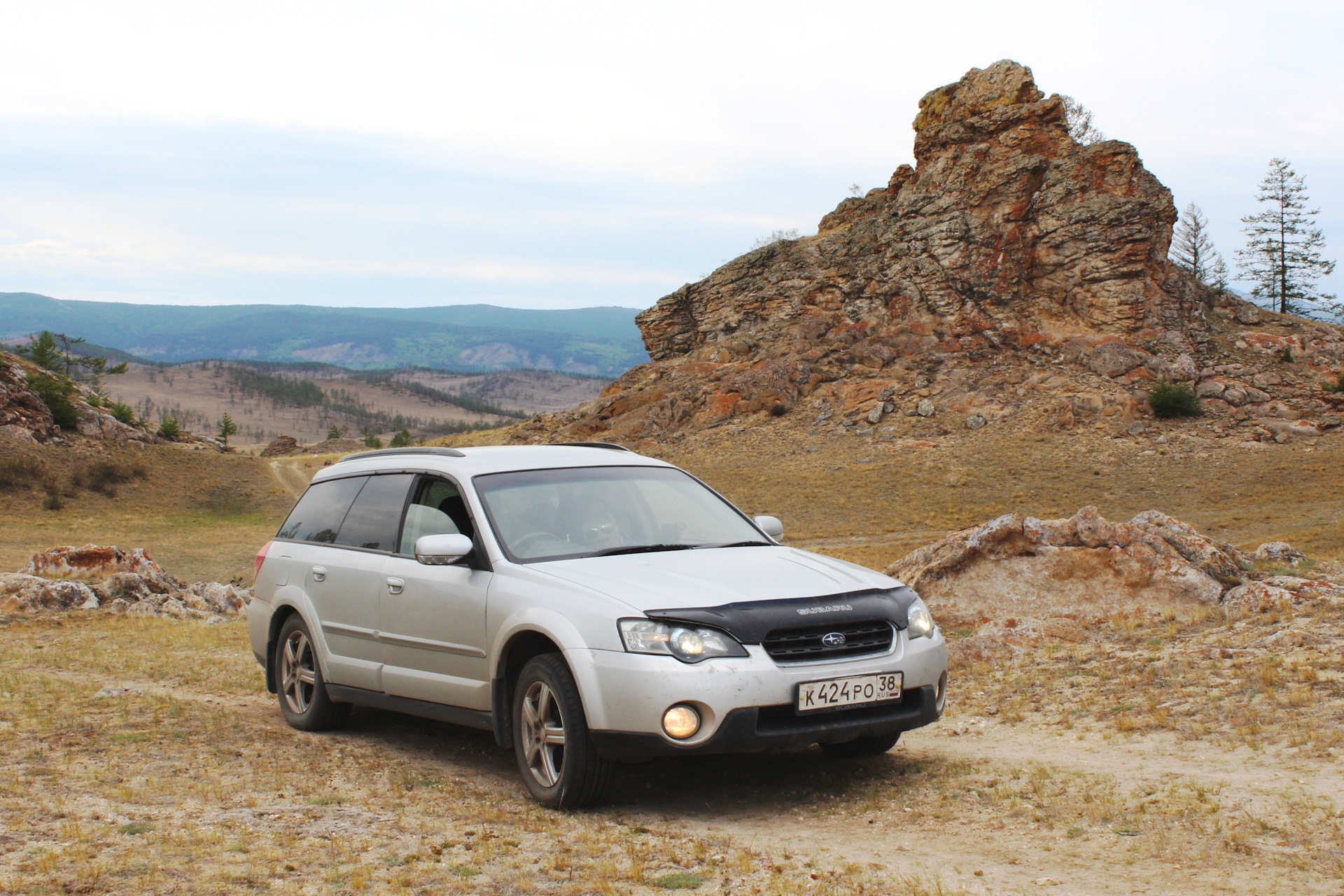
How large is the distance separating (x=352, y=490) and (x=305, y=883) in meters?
3.45

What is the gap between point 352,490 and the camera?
22.9 ft

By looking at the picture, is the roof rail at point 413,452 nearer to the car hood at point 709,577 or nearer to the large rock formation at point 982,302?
the car hood at point 709,577

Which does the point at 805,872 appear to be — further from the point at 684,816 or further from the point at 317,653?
the point at 317,653

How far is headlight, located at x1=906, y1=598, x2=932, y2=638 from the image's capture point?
5.23 m

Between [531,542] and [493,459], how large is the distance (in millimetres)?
816

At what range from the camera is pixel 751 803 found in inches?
202

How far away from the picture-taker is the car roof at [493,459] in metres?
6.12

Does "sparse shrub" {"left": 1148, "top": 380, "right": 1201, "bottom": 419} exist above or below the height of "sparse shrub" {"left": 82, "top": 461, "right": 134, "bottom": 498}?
above

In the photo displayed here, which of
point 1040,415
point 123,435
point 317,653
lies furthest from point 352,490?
point 123,435

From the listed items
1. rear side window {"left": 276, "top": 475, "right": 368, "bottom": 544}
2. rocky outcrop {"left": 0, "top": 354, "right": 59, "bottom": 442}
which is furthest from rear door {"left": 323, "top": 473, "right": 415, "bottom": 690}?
rocky outcrop {"left": 0, "top": 354, "right": 59, "bottom": 442}

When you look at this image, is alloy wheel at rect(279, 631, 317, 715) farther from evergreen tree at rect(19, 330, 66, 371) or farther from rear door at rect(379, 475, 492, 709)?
evergreen tree at rect(19, 330, 66, 371)

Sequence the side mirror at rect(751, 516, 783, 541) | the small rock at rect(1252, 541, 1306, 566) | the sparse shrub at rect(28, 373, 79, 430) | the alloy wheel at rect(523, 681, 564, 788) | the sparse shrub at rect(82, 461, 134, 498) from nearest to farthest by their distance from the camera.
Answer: the alloy wheel at rect(523, 681, 564, 788)
the side mirror at rect(751, 516, 783, 541)
the small rock at rect(1252, 541, 1306, 566)
the sparse shrub at rect(82, 461, 134, 498)
the sparse shrub at rect(28, 373, 79, 430)

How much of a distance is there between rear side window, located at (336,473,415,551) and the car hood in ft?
4.77

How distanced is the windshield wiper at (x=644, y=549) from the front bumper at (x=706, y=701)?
90 centimetres
